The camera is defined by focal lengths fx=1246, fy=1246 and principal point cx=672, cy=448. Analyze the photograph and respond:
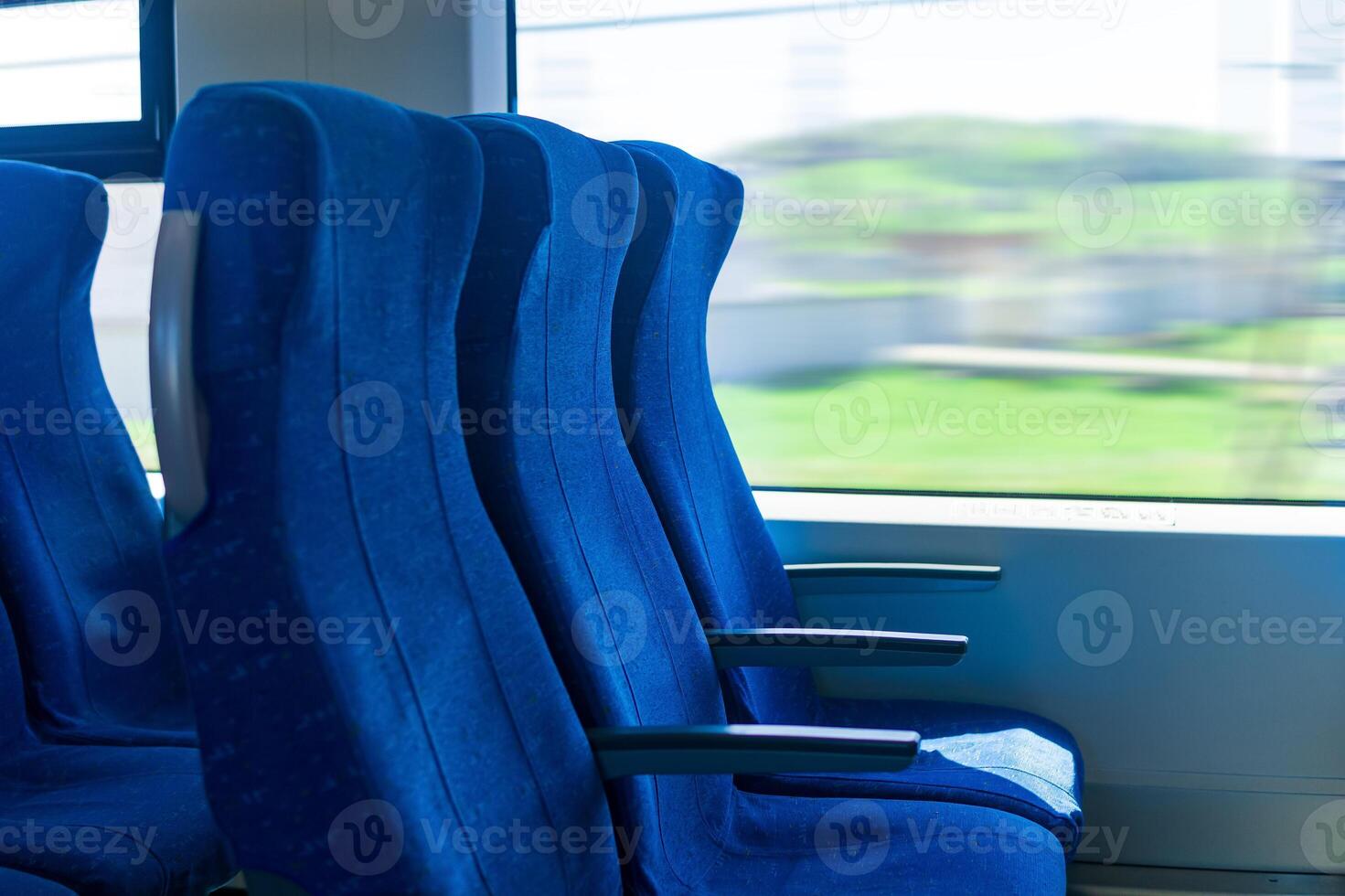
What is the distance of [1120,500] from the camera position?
239 cm

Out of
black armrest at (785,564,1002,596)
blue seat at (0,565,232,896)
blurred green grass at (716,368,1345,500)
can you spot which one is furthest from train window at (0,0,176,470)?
black armrest at (785,564,1002,596)

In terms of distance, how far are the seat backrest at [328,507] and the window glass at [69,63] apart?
6.68ft

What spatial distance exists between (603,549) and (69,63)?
214cm

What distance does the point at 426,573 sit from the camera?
3.42ft

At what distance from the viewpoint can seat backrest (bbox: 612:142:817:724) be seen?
1750 millimetres

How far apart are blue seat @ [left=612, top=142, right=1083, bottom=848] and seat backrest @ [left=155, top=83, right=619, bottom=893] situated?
2.30 ft

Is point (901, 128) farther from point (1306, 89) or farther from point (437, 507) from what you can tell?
point (437, 507)

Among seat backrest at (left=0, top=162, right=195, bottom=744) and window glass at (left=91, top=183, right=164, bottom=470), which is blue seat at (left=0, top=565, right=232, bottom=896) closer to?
seat backrest at (left=0, top=162, right=195, bottom=744)

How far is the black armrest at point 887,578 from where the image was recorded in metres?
2.08

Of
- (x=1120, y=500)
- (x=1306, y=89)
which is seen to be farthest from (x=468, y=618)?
(x=1306, y=89)

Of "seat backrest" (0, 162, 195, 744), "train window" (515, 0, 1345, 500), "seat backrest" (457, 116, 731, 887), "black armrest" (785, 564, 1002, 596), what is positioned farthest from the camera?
"train window" (515, 0, 1345, 500)

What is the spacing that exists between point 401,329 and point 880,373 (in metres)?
1.56

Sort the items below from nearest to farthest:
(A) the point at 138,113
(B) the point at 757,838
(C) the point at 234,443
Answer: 1. (C) the point at 234,443
2. (B) the point at 757,838
3. (A) the point at 138,113

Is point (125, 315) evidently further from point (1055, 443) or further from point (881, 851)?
point (881, 851)
